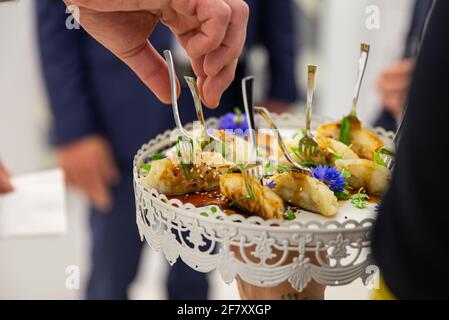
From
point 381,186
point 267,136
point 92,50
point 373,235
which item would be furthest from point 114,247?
point 373,235

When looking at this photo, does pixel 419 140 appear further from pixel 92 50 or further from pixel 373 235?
pixel 92 50

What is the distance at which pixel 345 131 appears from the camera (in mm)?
857

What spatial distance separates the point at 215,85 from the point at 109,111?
3.03 ft

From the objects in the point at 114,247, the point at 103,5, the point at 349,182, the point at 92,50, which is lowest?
the point at 114,247

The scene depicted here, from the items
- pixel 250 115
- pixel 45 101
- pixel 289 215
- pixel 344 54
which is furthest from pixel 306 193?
pixel 344 54

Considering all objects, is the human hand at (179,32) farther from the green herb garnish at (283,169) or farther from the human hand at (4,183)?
the human hand at (4,183)

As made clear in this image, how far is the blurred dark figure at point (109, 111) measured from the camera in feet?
5.29

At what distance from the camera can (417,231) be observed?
1.31 ft

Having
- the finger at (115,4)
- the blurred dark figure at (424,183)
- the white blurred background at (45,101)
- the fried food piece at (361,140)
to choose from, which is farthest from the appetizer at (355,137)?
the white blurred background at (45,101)

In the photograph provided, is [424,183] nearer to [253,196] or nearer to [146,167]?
[253,196]

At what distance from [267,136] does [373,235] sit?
402mm

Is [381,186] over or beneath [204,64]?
beneath

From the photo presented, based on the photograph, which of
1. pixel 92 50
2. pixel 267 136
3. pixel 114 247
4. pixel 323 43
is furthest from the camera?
pixel 323 43

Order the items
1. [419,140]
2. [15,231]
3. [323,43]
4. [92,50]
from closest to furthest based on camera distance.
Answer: [419,140], [15,231], [92,50], [323,43]
